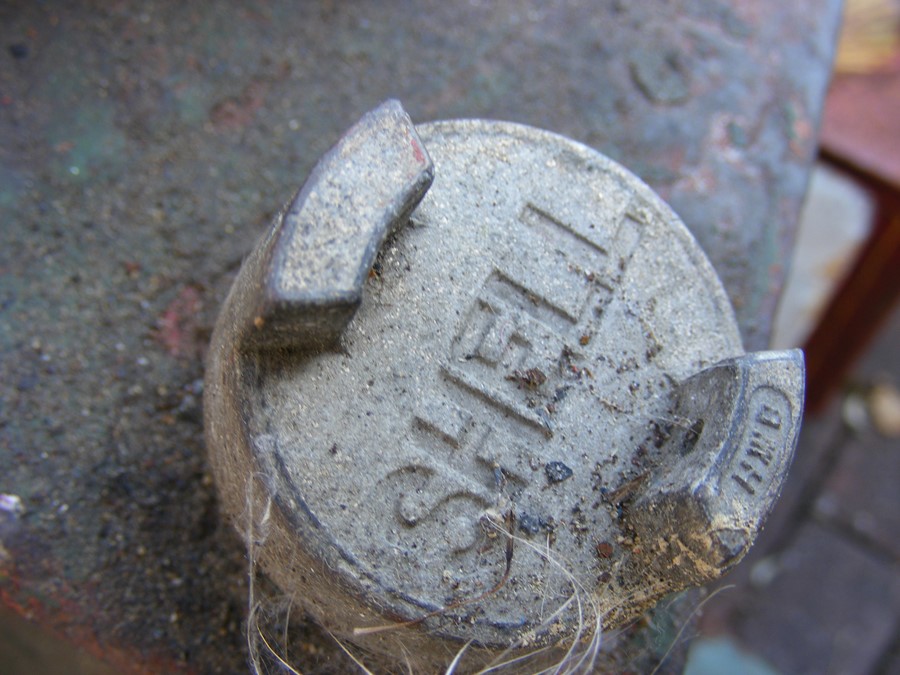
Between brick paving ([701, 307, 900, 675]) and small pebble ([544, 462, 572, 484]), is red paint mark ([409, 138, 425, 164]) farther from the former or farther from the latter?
brick paving ([701, 307, 900, 675])

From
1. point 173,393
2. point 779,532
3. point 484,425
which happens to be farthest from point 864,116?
point 173,393

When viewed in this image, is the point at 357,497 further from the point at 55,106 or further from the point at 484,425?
the point at 55,106

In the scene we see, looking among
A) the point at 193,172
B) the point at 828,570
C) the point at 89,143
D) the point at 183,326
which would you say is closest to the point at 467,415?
the point at 183,326

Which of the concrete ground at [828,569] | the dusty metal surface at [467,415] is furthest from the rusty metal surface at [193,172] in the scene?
the concrete ground at [828,569]

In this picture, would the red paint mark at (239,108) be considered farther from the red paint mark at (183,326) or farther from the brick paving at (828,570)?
the brick paving at (828,570)

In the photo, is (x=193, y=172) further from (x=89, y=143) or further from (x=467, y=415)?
(x=467, y=415)

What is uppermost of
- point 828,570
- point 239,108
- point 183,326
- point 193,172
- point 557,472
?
point 239,108

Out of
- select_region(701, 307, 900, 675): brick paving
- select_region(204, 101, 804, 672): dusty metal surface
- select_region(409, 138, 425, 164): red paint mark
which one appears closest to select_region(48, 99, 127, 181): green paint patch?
select_region(204, 101, 804, 672): dusty metal surface
